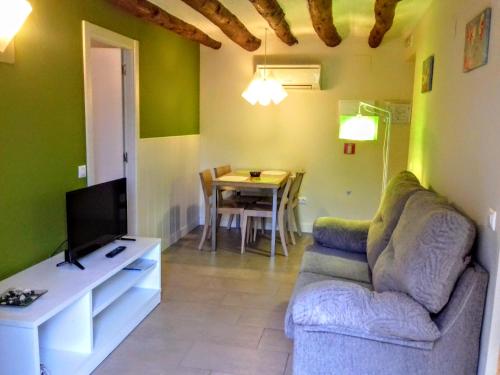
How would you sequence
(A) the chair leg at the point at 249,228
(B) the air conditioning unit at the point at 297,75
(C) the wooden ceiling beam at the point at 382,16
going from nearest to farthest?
(C) the wooden ceiling beam at the point at 382,16
(A) the chair leg at the point at 249,228
(B) the air conditioning unit at the point at 297,75

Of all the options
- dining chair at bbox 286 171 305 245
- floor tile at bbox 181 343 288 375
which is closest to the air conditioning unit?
dining chair at bbox 286 171 305 245

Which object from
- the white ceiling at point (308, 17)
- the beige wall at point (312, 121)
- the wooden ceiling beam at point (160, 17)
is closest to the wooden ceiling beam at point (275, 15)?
the white ceiling at point (308, 17)

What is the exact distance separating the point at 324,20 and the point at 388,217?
203 centimetres

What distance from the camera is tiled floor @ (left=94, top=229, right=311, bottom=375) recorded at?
2678 millimetres

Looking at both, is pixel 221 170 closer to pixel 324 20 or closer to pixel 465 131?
pixel 324 20

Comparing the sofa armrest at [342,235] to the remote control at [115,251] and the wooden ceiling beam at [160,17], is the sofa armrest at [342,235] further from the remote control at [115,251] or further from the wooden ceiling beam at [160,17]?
the wooden ceiling beam at [160,17]

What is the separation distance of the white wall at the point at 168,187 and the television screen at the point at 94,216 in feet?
3.20

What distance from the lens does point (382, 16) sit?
3.86 meters

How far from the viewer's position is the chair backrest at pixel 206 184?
16.2ft

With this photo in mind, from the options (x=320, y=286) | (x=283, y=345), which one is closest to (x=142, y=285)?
(x=283, y=345)

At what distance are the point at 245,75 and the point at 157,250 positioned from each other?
3.09 m

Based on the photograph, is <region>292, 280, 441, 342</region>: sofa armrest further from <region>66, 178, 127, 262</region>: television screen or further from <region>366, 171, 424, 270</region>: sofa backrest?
<region>66, 178, 127, 262</region>: television screen

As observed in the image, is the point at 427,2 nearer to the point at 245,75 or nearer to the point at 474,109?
the point at 474,109

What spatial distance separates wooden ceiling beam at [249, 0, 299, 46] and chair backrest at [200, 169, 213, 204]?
1701 millimetres
